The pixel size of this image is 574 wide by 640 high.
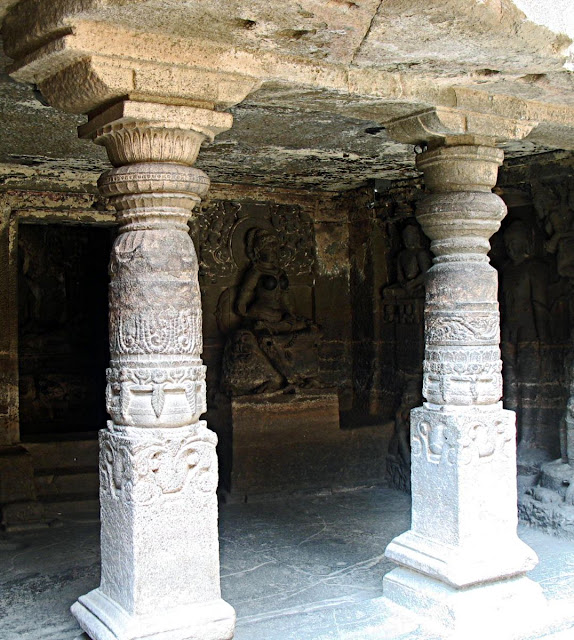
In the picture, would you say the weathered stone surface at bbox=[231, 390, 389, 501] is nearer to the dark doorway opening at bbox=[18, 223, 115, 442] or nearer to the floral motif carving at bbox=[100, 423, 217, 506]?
the dark doorway opening at bbox=[18, 223, 115, 442]

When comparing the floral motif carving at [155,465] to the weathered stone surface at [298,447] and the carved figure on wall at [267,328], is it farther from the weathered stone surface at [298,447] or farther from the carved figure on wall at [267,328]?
the carved figure on wall at [267,328]

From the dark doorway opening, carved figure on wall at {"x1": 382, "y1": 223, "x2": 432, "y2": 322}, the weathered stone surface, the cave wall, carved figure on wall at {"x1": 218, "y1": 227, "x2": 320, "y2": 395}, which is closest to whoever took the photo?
the cave wall

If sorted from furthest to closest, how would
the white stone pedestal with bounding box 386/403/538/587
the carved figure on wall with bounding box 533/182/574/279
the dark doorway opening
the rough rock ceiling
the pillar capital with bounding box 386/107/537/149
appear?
the dark doorway opening, the carved figure on wall with bounding box 533/182/574/279, the white stone pedestal with bounding box 386/403/538/587, the pillar capital with bounding box 386/107/537/149, the rough rock ceiling

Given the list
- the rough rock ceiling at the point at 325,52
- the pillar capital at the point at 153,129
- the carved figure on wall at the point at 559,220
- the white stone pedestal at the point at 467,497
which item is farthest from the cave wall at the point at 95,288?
the pillar capital at the point at 153,129

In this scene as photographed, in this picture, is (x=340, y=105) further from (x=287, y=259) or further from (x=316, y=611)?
(x=287, y=259)

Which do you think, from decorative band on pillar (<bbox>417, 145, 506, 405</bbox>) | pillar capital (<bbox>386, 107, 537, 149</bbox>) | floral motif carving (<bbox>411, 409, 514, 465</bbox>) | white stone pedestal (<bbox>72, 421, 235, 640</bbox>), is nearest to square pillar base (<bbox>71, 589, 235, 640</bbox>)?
white stone pedestal (<bbox>72, 421, 235, 640</bbox>)

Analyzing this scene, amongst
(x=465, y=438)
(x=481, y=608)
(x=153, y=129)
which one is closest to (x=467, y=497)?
(x=465, y=438)

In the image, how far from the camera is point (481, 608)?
177 inches

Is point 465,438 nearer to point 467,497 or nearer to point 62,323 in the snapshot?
point 467,497

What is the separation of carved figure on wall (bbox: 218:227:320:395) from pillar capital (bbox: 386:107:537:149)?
12.0 feet

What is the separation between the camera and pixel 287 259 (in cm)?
845

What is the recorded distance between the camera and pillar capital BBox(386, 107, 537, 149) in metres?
4.39

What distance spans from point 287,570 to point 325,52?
3673 millimetres

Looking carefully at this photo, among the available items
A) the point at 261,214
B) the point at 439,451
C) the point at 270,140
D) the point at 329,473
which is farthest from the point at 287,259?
the point at 439,451
